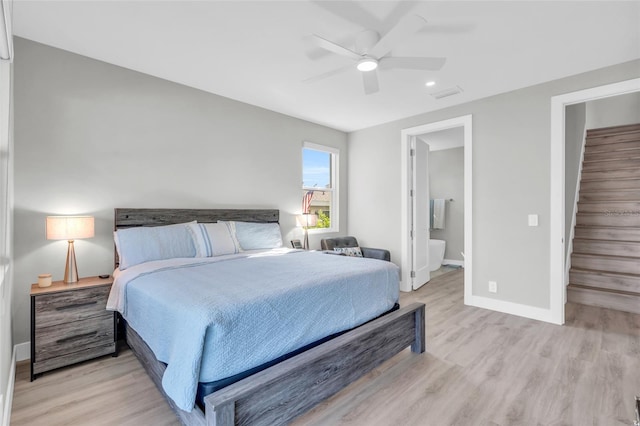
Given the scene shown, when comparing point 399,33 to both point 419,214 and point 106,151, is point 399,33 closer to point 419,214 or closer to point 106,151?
point 106,151

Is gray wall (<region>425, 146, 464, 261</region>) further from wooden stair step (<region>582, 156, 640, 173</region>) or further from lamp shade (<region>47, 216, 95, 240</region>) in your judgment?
lamp shade (<region>47, 216, 95, 240</region>)

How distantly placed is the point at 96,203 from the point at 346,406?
2.76 m

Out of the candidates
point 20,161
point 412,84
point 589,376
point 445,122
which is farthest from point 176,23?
point 589,376

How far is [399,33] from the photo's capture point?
196 centimetres

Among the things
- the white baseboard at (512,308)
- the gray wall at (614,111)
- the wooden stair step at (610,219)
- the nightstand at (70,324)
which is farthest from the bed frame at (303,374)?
the gray wall at (614,111)

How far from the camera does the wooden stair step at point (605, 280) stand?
12.3 ft

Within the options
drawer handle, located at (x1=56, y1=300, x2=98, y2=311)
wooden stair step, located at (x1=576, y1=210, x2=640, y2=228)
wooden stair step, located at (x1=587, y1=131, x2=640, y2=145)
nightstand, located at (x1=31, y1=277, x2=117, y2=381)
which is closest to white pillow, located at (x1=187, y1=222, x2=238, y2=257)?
nightstand, located at (x1=31, y1=277, x2=117, y2=381)

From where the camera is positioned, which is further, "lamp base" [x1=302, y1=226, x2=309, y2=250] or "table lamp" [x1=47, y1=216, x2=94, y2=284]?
"lamp base" [x1=302, y1=226, x2=309, y2=250]

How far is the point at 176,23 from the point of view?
90.4 inches

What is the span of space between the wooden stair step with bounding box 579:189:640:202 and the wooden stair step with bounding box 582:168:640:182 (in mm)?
287

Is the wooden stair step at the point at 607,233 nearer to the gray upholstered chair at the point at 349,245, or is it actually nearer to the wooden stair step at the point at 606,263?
the wooden stair step at the point at 606,263

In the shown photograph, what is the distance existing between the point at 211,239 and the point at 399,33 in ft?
8.05

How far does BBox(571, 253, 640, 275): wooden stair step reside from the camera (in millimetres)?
3904

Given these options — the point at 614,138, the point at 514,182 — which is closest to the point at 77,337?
the point at 514,182
